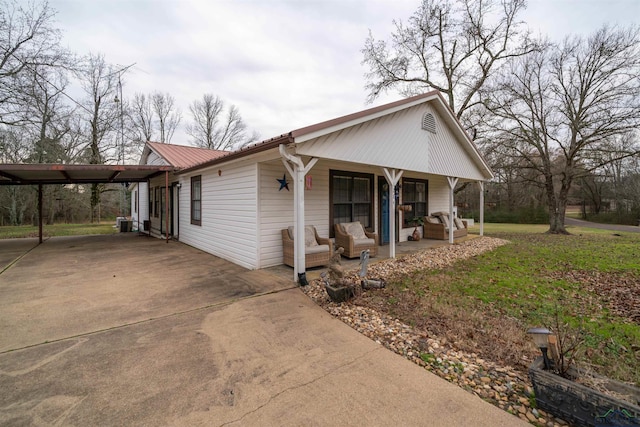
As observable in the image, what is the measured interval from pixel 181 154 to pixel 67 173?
3.87 m

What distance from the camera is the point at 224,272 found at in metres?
5.72

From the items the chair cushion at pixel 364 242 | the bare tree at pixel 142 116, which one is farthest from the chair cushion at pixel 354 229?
the bare tree at pixel 142 116

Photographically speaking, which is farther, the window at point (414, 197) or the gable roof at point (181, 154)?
the gable roof at point (181, 154)

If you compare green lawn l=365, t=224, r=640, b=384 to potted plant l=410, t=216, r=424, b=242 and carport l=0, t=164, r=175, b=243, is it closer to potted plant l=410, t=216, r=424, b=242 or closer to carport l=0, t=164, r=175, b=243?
potted plant l=410, t=216, r=424, b=242

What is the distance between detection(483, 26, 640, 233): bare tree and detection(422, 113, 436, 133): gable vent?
7618 mm

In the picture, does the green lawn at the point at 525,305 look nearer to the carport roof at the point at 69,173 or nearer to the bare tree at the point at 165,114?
the carport roof at the point at 69,173

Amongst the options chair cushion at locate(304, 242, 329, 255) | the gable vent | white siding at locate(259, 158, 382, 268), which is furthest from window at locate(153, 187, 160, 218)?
the gable vent

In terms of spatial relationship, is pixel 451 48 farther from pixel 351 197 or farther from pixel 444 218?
pixel 351 197

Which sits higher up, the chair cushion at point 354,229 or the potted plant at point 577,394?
the chair cushion at point 354,229

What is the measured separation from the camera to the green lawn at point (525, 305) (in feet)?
9.10

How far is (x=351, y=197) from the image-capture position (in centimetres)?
787

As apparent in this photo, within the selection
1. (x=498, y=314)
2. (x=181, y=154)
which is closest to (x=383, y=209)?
(x=498, y=314)

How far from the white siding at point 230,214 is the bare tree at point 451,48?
41.8 ft

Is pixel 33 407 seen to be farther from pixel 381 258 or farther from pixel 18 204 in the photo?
pixel 18 204
